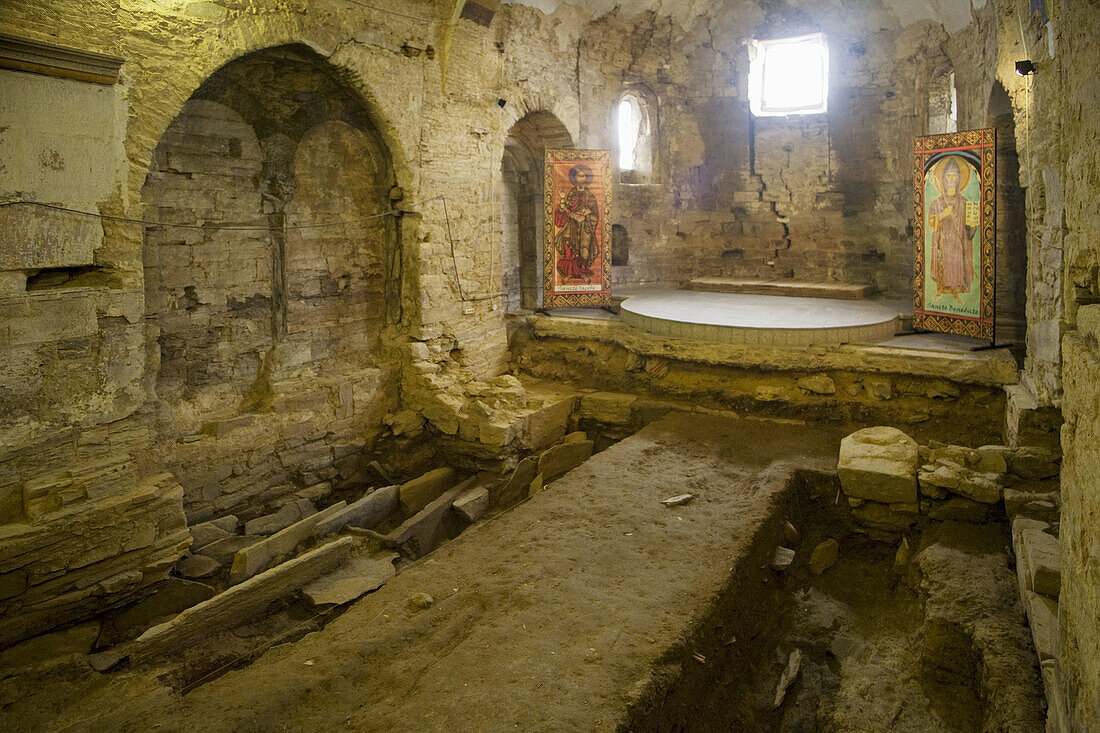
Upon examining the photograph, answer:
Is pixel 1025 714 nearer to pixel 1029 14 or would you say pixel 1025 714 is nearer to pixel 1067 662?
pixel 1067 662

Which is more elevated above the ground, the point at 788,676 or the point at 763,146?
the point at 763,146

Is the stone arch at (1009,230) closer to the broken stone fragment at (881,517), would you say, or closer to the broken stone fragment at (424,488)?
the broken stone fragment at (881,517)

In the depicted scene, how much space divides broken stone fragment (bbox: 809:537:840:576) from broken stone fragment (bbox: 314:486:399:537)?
147 inches

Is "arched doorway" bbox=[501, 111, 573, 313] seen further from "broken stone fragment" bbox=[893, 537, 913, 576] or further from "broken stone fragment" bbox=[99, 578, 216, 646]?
"broken stone fragment" bbox=[893, 537, 913, 576]

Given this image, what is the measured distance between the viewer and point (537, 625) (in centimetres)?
404

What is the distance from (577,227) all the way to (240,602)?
6032 mm

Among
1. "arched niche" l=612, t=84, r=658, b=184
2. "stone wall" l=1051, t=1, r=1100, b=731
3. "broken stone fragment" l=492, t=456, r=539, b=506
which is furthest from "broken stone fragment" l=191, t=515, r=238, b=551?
"arched niche" l=612, t=84, r=658, b=184

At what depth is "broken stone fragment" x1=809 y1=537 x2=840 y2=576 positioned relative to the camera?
5488 millimetres

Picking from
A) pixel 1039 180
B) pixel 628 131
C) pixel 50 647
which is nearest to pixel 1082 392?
pixel 1039 180

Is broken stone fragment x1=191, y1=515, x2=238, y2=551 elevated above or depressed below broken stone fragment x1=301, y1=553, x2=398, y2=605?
above

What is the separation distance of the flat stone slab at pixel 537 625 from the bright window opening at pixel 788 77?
24.4 feet

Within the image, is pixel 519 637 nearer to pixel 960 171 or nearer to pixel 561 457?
pixel 561 457

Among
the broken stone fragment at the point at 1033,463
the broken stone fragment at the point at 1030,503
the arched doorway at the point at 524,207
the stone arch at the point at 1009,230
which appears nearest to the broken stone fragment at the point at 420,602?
the broken stone fragment at the point at 1030,503

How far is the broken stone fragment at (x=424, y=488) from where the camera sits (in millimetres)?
7211
